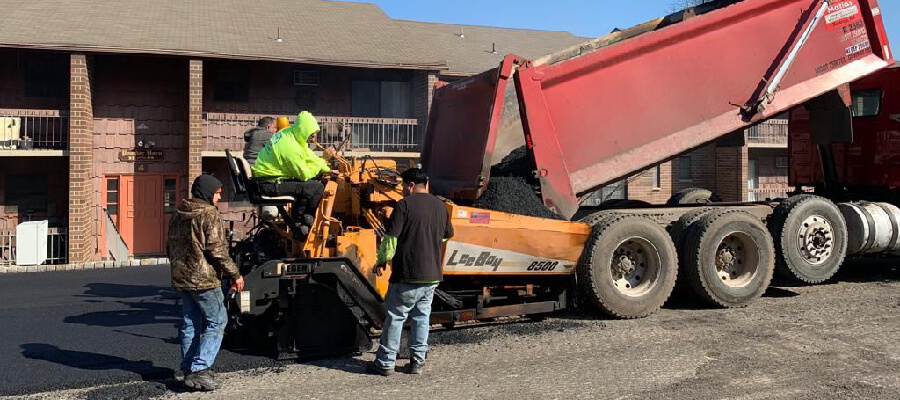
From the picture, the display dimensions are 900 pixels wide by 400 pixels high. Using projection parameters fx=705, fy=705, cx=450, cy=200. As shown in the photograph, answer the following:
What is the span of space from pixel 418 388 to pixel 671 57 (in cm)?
459

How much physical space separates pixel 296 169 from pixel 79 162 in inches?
435

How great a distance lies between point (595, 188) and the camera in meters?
7.30

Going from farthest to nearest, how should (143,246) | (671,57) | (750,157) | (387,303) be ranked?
(750,157) → (143,246) → (671,57) → (387,303)

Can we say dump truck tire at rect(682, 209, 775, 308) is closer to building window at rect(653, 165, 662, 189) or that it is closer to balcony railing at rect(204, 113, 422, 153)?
balcony railing at rect(204, 113, 422, 153)

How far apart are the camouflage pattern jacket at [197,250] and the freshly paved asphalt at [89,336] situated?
905mm

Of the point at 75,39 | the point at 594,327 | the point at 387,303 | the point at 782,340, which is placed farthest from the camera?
the point at 75,39

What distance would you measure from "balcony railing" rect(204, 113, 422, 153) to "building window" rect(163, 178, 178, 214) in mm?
1329

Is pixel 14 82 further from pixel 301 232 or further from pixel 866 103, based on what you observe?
pixel 866 103

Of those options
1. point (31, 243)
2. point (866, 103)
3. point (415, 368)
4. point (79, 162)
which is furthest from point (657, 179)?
point (415, 368)

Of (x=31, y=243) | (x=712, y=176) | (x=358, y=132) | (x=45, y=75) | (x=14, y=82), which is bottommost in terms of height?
(x=31, y=243)

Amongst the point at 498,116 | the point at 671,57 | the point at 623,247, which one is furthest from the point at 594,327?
the point at 671,57

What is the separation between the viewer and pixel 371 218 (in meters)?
6.34

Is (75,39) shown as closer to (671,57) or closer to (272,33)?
(272,33)

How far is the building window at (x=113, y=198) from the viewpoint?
54.4ft
